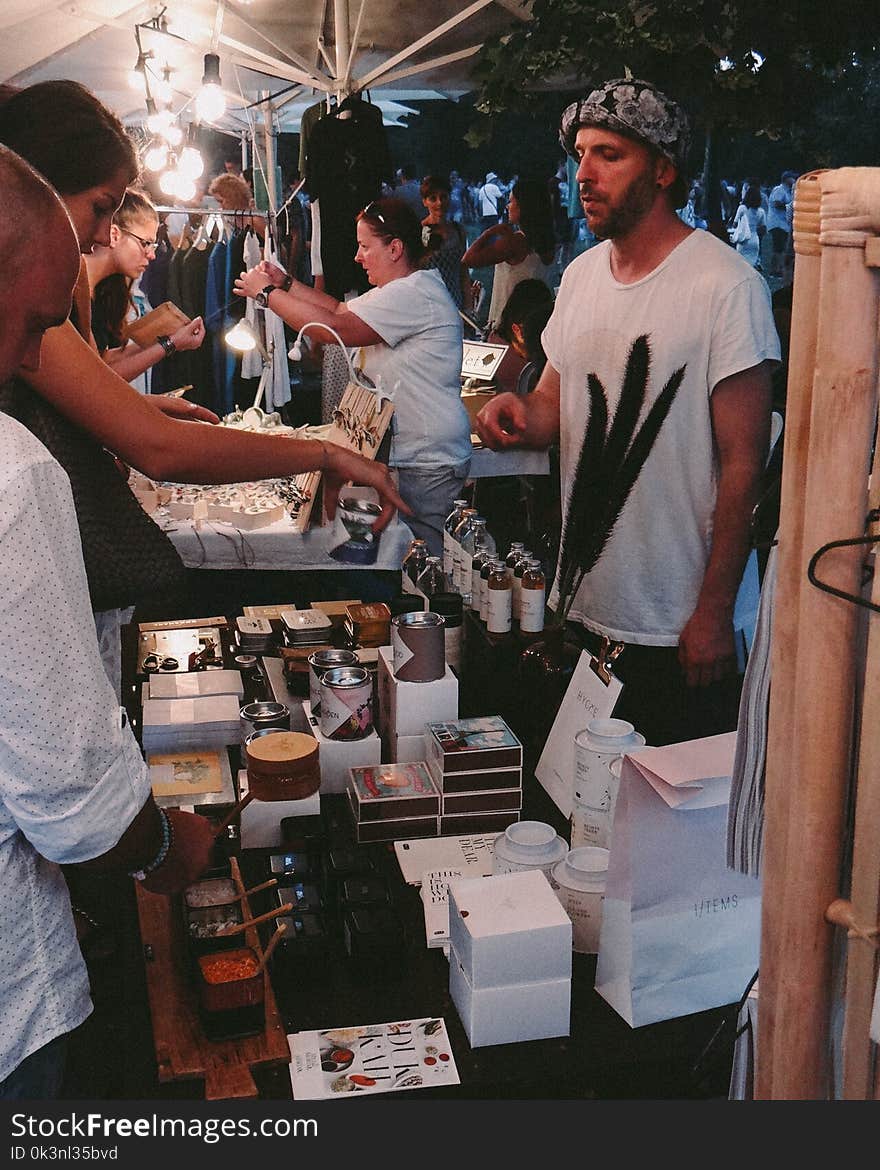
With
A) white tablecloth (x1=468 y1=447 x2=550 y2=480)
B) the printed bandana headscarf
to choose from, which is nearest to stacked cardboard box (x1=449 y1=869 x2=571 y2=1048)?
the printed bandana headscarf

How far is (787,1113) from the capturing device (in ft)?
3.07

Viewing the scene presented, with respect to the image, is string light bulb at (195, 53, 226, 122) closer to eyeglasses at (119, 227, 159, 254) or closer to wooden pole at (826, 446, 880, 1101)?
eyeglasses at (119, 227, 159, 254)

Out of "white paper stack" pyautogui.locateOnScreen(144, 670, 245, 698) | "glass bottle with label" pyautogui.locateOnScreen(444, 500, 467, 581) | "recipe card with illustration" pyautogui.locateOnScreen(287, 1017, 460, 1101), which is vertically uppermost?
"glass bottle with label" pyautogui.locateOnScreen(444, 500, 467, 581)

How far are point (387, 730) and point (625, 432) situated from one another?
851 millimetres

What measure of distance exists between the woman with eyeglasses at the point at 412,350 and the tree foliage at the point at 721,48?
92cm

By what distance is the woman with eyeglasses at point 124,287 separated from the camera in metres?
4.25

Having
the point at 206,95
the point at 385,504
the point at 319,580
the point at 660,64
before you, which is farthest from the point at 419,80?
the point at 385,504

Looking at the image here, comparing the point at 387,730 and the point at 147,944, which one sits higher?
the point at 387,730

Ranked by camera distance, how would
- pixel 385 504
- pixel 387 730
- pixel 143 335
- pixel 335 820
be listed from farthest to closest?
pixel 143 335, pixel 385 504, pixel 387 730, pixel 335 820

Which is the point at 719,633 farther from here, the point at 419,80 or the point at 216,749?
the point at 419,80

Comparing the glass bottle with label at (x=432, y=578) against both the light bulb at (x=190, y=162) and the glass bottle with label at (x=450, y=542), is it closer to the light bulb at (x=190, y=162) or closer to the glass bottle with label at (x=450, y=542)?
the glass bottle with label at (x=450, y=542)

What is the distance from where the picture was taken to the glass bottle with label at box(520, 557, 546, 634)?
2.36 m

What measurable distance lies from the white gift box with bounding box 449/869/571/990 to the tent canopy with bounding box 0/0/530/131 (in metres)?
5.23

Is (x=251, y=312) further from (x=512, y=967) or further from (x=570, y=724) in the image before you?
(x=512, y=967)
